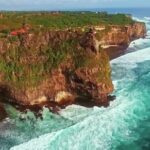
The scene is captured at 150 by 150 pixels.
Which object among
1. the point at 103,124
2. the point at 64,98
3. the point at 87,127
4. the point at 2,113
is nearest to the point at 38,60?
the point at 64,98

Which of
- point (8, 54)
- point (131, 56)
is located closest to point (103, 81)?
point (8, 54)

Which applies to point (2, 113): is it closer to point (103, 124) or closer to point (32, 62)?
point (32, 62)

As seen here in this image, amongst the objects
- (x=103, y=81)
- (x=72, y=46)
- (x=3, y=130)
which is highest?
(x=72, y=46)

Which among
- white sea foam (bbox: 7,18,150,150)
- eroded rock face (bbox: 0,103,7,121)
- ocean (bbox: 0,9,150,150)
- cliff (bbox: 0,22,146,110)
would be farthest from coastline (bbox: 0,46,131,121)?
white sea foam (bbox: 7,18,150,150)

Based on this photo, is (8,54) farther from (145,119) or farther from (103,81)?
(145,119)

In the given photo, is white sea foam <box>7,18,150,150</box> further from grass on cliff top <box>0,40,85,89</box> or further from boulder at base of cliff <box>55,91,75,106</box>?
grass on cliff top <box>0,40,85,89</box>

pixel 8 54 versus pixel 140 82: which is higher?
pixel 8 54
